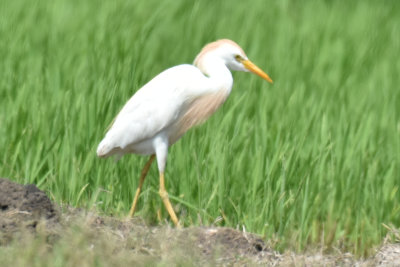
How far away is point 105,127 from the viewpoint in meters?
4.93

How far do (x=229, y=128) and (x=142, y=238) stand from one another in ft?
4.56

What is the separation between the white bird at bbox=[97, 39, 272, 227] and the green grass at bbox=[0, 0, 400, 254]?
0.77ft

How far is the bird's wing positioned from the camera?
14.0 ft

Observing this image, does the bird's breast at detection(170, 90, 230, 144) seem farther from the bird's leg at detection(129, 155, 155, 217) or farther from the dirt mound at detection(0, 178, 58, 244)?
the dirt mound at detection(0, 178, 58, 244)

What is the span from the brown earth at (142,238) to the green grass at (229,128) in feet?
0.77

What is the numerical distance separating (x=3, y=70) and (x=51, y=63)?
34 centimetres

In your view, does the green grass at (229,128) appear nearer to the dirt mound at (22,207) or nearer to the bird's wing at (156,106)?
the bird's wing at (156,106)

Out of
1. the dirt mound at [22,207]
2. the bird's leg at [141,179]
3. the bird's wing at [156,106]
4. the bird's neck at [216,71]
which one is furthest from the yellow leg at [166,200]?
the dirt mound at [22,207]

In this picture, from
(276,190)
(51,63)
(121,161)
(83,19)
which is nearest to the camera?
(276,190)

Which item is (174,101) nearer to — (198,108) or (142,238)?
(198,108)

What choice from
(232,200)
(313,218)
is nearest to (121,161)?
(232,200)

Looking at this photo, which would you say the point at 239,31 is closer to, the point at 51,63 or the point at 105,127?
the point at 51,63

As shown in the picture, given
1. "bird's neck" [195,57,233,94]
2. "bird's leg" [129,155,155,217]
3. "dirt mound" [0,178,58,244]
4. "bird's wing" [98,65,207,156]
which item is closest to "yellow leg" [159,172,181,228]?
"bird's leg" [129,155,155,217]

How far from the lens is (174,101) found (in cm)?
429
